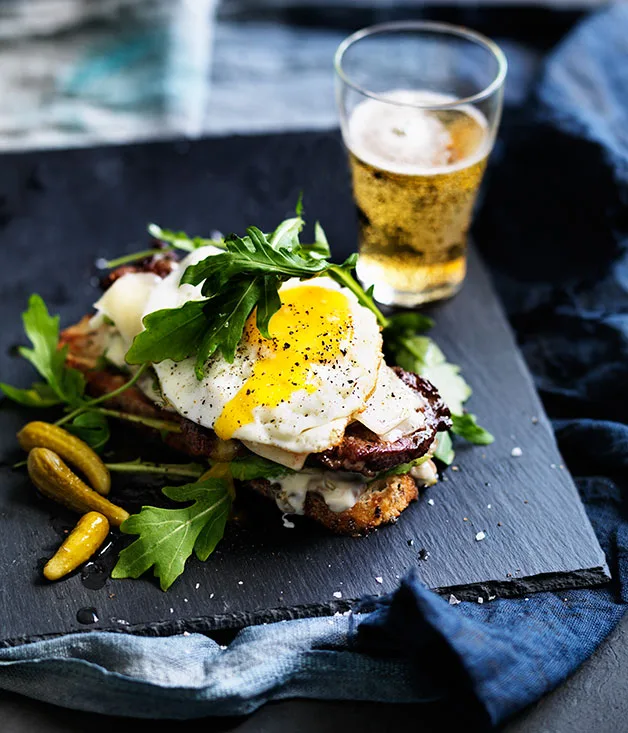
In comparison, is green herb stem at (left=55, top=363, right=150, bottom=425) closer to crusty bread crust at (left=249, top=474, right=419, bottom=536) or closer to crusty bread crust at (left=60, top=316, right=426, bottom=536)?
crusty bread crust at (left=60, top=316, right=426, bottom=536)

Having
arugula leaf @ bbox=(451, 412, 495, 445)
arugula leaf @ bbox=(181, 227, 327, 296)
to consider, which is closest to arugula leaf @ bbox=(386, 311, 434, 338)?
arugula leaf @ bbox=(451, 412, 495, 445)

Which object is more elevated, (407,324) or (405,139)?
(405,139)

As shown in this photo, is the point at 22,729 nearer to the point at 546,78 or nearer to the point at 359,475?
the point at 359,475

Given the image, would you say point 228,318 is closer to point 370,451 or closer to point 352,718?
point 370,451

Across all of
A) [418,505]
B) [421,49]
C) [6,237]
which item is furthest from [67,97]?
[418,505]

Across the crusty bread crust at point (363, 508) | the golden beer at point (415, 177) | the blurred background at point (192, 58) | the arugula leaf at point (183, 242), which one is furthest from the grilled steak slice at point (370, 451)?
the blurred background at point (192, 58)

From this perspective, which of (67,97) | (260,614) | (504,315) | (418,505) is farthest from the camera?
(67,97)

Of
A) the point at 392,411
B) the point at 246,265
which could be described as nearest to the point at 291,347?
the point at 246,265
